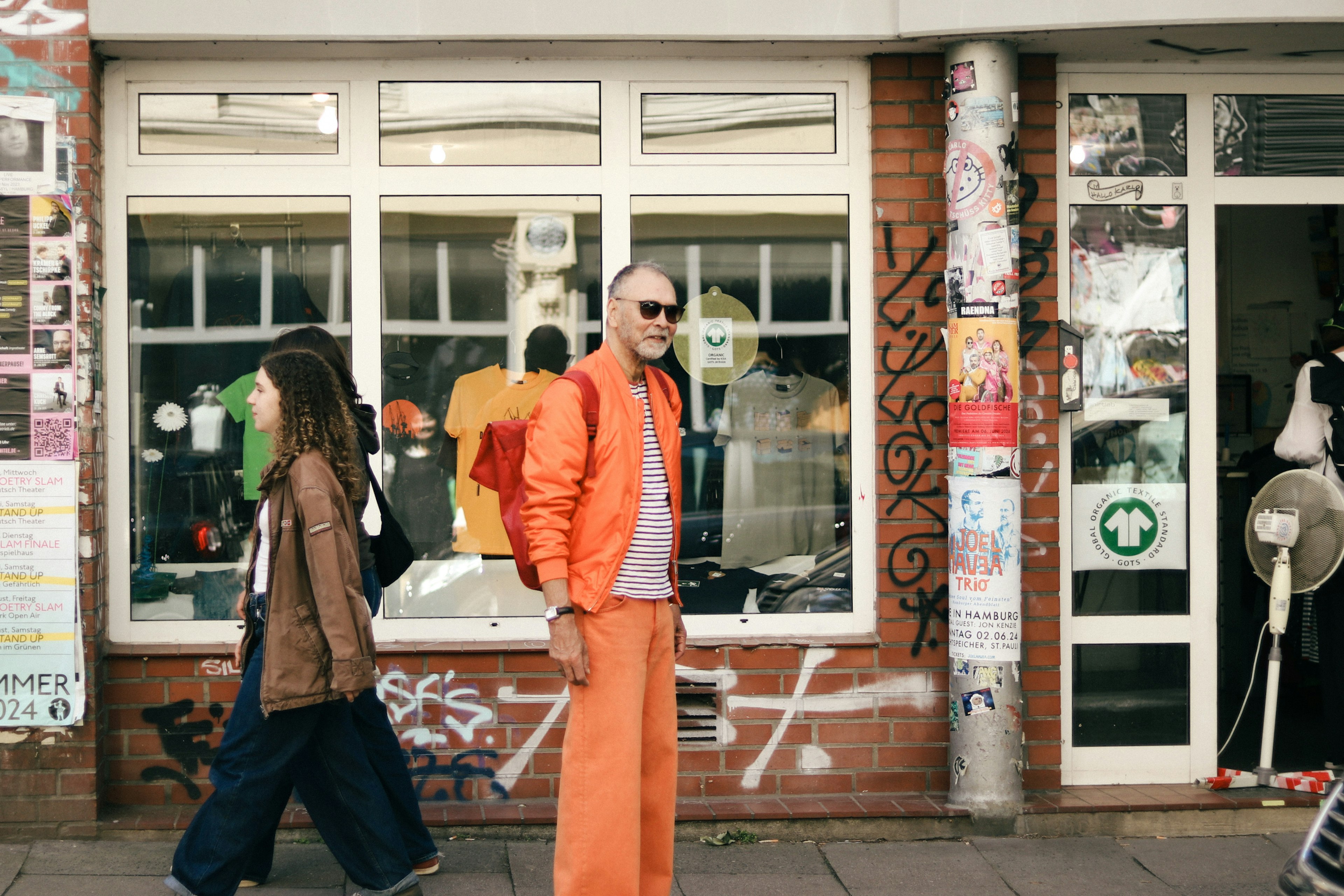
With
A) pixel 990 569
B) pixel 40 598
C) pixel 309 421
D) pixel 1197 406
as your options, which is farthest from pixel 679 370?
pixel 40 598

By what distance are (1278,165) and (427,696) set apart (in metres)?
4.40

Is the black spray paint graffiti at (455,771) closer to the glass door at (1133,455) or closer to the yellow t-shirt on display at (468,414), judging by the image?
the yellow t-shirt on display at (468,414)

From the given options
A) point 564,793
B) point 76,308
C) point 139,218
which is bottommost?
point 564,793

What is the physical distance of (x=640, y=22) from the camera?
4.93 m

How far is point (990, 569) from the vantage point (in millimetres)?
4965

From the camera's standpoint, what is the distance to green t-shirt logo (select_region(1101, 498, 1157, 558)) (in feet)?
17.8

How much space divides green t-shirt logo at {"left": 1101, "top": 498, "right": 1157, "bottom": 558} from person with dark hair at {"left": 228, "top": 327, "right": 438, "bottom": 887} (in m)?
3.15

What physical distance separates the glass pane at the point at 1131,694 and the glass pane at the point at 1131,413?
18 centimetres

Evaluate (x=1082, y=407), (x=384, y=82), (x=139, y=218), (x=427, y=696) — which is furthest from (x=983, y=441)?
(x=139, y=218)

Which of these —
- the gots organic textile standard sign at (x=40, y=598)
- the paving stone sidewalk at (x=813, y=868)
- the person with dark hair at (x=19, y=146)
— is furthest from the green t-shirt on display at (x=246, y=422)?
the paving stone sidewalk at (x=813, y=868)

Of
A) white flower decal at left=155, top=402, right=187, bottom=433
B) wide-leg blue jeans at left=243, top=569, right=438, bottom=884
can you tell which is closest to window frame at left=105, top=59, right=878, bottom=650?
white flower decal at left=155, top=402, right=187, bottom=433

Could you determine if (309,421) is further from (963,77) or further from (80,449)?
(963,77)

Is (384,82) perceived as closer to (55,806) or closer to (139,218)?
(139,218)

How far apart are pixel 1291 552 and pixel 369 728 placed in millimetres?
3980
